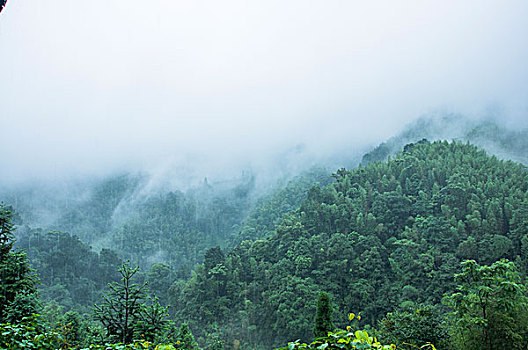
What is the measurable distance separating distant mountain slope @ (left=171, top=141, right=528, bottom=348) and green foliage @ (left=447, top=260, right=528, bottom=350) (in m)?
11.0

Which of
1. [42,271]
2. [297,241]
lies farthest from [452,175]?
[42,271]

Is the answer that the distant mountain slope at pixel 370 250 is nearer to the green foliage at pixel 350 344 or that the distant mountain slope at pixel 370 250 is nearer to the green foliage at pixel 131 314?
the green foliage at pixel 131 314

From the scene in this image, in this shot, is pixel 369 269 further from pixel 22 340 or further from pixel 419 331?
pixel 22 340

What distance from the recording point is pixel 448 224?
2533 centimetres

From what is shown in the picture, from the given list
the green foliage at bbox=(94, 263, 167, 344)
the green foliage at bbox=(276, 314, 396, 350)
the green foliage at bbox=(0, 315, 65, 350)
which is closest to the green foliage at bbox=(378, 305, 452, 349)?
the green foliage at bbox=(94, 263, 167, 344)

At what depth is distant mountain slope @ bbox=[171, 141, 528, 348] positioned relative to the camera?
75.4 ft

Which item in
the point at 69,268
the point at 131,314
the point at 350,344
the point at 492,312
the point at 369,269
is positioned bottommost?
the point at 350,344

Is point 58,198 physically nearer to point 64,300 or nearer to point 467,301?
point 64,300

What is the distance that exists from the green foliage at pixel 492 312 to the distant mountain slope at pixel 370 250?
11031 mm

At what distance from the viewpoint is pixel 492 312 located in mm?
10289

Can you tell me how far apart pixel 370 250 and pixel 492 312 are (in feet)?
50.5

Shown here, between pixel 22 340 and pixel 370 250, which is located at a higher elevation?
pixel 370 250

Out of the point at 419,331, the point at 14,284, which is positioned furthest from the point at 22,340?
the point at 419,331

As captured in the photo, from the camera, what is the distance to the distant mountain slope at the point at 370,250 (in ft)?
75.4
